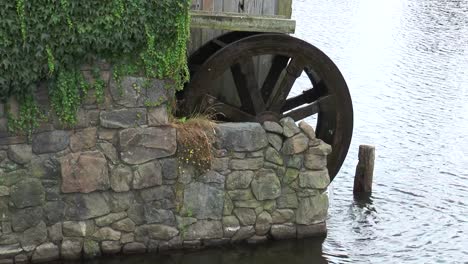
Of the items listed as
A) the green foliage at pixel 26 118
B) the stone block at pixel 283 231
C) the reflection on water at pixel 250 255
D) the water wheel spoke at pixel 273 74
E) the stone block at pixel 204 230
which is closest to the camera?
the green foliage at pixel 26 118

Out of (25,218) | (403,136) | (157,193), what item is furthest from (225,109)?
(403,136)

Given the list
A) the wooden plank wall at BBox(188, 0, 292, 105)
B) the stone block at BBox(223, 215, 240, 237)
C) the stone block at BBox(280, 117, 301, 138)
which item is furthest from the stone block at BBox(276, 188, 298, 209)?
the wooden plank wall at BBox(188, 0, 292, 105)

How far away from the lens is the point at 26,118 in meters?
5.88

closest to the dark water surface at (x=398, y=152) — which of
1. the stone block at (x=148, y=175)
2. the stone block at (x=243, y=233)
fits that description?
the stone block at (x=243, y=233)

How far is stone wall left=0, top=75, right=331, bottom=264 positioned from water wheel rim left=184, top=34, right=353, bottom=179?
0.66 metres

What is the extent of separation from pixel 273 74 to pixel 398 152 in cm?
372

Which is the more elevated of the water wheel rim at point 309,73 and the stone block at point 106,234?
the water wheel rim at point 309,73

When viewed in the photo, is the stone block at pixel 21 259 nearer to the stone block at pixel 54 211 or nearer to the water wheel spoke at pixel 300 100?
the stone block at pixel 54 211

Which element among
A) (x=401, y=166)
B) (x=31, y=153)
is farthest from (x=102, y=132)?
(x=401, y=166)

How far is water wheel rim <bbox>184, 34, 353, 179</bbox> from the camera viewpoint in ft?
23.2

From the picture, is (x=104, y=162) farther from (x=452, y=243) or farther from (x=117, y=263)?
(x=452, y=243)

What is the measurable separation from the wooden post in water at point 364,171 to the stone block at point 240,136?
249 cm

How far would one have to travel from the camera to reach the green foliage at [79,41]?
560 centimetres

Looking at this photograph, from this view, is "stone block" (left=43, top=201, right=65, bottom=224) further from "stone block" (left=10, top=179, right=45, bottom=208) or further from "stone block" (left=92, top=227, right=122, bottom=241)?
"stone block" (left=92, top=227, right=122, bottom=241)
